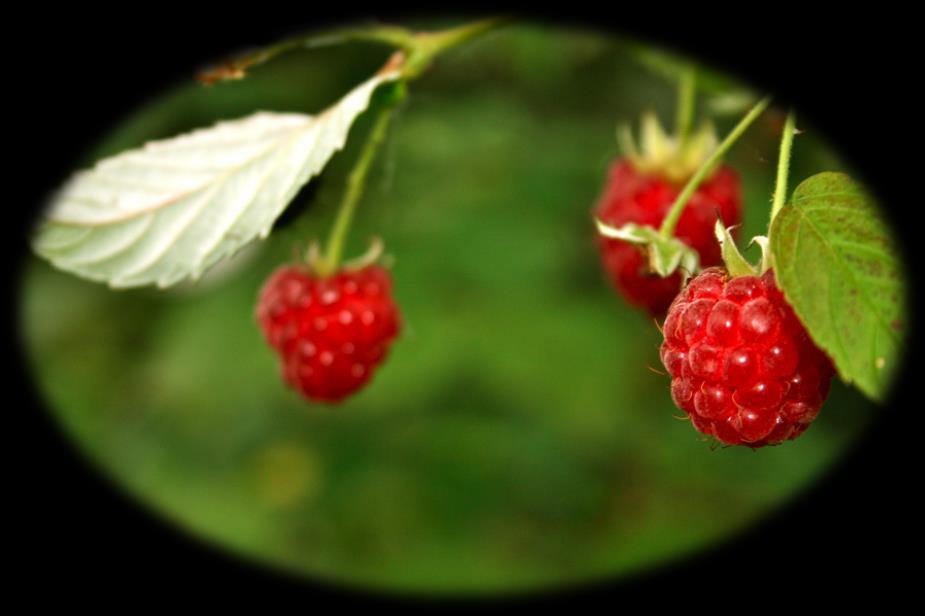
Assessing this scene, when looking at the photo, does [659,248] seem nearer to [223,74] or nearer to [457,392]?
[223,74]

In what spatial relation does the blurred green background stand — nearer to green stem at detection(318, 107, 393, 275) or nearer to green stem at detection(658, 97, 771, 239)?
green stem at detection(318, 107, 393, 275)

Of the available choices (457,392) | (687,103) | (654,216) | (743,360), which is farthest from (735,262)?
→ (457,392)

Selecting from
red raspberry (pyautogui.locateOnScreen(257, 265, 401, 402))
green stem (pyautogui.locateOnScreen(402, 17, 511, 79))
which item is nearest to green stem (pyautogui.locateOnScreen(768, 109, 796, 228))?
green stem (pyautogui.locateOnScreen(402, 17, 511, 79))

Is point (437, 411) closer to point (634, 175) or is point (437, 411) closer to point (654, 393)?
point (654, 393)

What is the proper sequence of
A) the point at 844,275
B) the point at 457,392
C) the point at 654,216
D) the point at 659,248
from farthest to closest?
the point at 457,392, the point at 654,216, the point at 659,248, the point at 844,275

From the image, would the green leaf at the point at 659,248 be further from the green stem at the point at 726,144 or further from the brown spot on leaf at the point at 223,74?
the brown spot on leaf at the point at 223,74

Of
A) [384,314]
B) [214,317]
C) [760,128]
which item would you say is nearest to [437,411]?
[214,317]

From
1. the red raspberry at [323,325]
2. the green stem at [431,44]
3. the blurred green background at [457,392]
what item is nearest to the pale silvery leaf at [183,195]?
the green stem at [431,44]
